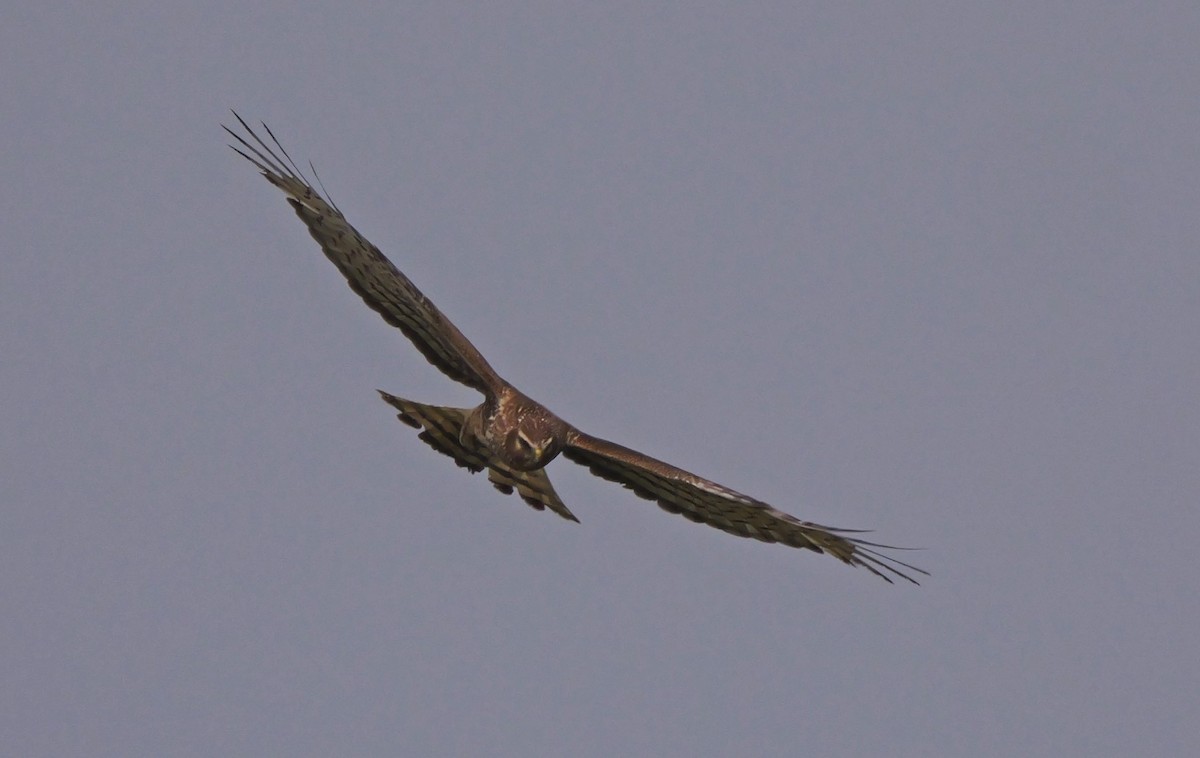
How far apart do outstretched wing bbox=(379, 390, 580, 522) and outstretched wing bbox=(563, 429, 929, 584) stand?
371 millimetres

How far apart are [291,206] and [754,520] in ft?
14.1

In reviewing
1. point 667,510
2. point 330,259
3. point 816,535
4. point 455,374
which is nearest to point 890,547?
point 816,535

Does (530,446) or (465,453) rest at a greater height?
(530,446)

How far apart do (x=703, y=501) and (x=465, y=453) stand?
1.91m

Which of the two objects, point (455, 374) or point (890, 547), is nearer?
point (890, 547)

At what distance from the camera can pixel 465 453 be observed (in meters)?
16.4

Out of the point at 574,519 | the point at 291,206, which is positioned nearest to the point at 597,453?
the point at 574,519

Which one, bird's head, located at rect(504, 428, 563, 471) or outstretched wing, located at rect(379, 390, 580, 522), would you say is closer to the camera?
bird's head, located at rect(504, 428, 563, 471)

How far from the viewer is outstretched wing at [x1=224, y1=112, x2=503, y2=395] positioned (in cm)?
1563

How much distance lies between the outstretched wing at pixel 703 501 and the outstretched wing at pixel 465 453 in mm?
371

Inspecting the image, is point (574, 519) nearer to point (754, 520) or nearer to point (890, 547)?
point (754, 520)

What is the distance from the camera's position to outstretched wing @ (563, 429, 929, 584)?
15.5 meters

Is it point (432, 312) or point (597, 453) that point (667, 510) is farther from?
point (432, 312)

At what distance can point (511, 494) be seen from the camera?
16.5m
